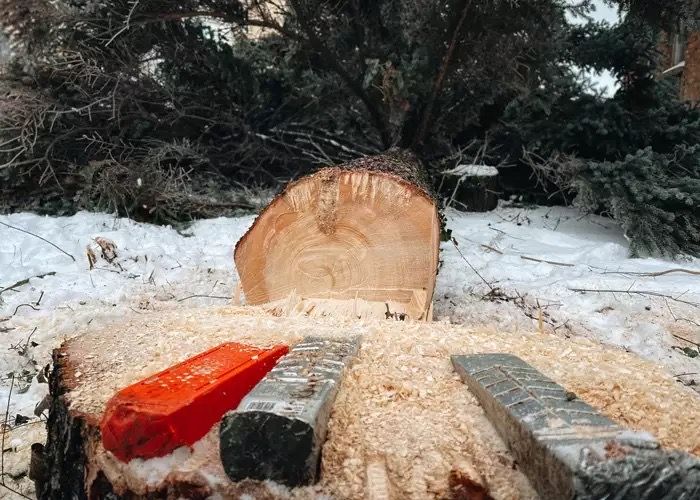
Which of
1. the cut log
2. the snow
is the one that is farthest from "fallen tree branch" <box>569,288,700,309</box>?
the snow

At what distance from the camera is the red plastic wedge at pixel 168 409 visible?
3.22 ft

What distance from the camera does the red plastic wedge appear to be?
3.22 ft

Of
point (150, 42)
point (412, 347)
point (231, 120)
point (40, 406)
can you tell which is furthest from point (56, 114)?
point (412, 347)

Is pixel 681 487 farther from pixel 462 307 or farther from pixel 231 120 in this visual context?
pixel 231 120

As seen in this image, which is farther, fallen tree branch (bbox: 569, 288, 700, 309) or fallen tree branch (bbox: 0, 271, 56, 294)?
fallen tree branch (bbox: 0, 271, 56, 294)

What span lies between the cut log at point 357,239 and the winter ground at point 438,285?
58 centimetres

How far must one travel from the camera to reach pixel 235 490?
3.05 ft

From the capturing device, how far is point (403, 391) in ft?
3.97

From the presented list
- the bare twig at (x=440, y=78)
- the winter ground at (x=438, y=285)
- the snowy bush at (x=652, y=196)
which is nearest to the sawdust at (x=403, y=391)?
the winter ground at (x=438, y=285)

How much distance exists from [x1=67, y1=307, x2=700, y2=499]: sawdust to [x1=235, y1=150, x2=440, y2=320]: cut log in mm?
461

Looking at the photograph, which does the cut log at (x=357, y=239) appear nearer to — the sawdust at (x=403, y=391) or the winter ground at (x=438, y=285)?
the sawdust at (x=403, y=391)

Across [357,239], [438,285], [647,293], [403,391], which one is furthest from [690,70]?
[403,391]

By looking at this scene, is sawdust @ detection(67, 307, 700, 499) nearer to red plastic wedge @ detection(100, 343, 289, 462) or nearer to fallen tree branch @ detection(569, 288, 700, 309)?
red plastic wedge @ detection(100, 343, 289, 462)

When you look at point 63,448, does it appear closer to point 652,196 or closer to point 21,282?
point 21,282
